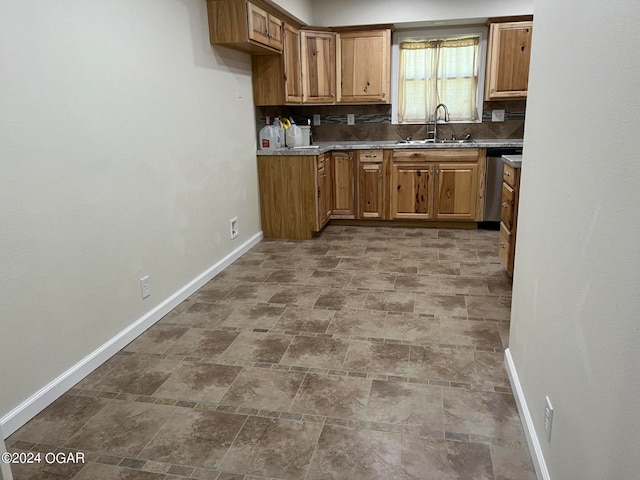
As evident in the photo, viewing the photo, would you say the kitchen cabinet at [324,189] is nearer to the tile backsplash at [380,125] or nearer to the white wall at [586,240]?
the tile backsplash at [380,125]

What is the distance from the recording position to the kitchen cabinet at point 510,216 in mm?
3330

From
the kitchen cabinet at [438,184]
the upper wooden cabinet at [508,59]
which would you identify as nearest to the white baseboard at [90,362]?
the kitchen cabinet at [438,184]

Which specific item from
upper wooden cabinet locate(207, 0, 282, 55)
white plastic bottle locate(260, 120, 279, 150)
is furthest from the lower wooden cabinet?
upper wooden cabinet locate(207, 0, 282, 55)

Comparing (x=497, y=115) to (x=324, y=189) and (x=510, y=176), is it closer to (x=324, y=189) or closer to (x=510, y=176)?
(x=324, y=189)

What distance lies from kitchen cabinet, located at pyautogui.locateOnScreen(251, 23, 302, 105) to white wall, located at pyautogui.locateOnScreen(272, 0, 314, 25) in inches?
5.5

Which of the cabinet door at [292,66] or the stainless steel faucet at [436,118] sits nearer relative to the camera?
the cabinet door at [292,66]

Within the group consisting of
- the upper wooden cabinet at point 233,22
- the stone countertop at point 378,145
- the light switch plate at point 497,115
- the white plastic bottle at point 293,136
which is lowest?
the stone countertop at point 378,145

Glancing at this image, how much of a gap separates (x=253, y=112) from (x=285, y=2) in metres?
1.02

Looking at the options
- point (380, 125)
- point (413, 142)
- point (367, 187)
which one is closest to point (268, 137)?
point (367, 187)

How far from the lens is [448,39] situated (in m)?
5.51

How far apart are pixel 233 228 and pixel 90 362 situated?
202 cm

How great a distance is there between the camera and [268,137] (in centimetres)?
494

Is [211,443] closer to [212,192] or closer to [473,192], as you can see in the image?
[212,192]

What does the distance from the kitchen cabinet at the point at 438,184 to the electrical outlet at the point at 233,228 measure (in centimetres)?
186
